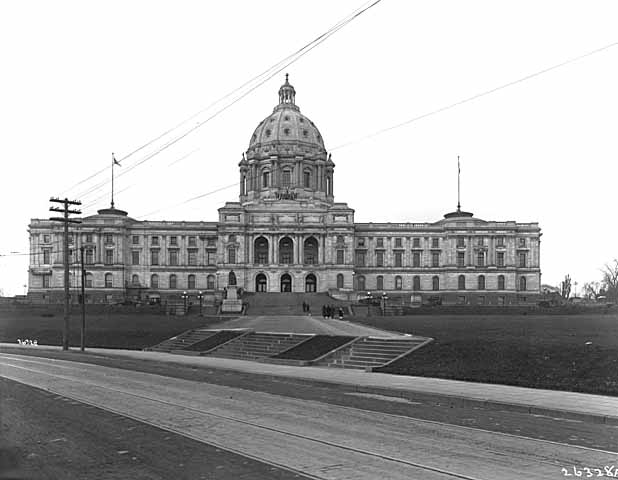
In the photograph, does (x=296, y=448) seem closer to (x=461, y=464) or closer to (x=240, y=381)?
(x=461, y=464)

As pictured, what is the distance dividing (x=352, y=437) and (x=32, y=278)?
11951cm

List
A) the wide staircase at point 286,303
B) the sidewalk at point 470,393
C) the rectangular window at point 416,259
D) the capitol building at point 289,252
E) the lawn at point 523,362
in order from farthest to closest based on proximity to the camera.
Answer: the rectangular window at point 416,259, the capitol building at point 289,252, the wide staircase at point 286,303, the lawn at point 523,362, the sidewalk at point 470,393

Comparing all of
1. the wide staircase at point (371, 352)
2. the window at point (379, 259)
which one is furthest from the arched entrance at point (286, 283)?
the wide staircase at point (371, 352)

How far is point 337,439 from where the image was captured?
1309 cm

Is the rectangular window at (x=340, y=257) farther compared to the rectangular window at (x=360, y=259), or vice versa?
the rectangular window at (x=360, y=259)

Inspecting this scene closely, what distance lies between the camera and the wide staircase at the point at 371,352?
31117 millimetres

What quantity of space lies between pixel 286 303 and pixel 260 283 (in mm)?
A: 27884

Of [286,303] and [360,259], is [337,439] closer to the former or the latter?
[286,303]

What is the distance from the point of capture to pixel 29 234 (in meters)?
124

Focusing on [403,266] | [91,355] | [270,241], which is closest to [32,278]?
[270,241]

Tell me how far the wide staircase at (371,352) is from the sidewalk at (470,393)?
1819mm

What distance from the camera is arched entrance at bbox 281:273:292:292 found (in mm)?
122625

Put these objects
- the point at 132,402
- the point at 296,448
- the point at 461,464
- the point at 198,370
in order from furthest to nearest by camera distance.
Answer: the point at 198,370 < the point at 132,402 < the point at 296,448 < the point at 461,464

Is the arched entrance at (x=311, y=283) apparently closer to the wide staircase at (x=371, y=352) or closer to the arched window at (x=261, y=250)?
the arched window at (x=261, y=250)
